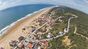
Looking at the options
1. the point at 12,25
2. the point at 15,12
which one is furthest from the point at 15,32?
the point at 15,12

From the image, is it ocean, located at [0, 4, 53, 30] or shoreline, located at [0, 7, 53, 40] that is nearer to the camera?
shoreline, located at [0, 7, 53, 40]

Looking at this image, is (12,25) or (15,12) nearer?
(12,25)

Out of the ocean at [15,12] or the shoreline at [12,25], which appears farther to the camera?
the ocean at [15,12]

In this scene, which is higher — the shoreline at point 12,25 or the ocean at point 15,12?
the ocean at point 15,12

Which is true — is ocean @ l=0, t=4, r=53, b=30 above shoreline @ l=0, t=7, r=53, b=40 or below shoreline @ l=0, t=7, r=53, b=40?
above

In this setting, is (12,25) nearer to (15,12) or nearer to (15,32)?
(15,32)

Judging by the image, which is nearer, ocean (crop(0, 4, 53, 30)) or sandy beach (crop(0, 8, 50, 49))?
sandy beach (crop(0, 8, 50, 49))

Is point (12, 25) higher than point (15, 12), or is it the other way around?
point (15, 12)

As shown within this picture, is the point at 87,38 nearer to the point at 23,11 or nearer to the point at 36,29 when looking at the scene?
the point at 36,29

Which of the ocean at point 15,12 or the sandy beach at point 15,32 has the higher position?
the ocean at point 15,12

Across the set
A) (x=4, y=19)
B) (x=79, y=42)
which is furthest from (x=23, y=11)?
(x=79, y=42)

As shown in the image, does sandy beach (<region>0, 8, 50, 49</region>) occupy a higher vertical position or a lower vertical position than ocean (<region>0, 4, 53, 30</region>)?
lower
